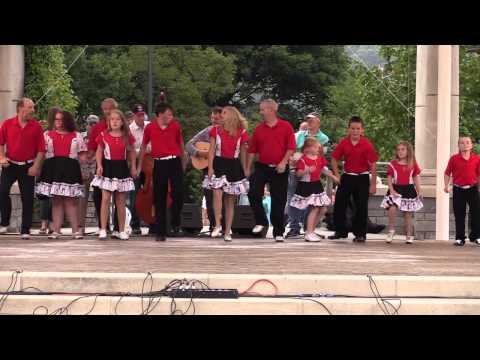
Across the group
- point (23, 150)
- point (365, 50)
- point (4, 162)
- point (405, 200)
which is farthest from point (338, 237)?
point (365, 50)

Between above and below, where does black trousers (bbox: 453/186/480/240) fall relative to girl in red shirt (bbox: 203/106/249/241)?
below

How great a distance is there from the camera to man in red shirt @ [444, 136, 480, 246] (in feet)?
53.3

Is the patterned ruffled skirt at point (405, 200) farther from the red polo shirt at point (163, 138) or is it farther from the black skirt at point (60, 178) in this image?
the black skirt at point (60, 178)

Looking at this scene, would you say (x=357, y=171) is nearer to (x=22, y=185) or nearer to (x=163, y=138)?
(x=163, y=138)

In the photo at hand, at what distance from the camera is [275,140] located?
633 inches

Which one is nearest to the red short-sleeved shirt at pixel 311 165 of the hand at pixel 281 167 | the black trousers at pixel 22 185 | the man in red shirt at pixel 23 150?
the hand at pixel 281 167

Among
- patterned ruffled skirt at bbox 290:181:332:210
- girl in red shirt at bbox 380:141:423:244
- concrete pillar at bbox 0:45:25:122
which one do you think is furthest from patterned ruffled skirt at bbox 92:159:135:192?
concrete pillar at bbox 0:45:25:122

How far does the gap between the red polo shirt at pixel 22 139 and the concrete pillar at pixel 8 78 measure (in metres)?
4.68

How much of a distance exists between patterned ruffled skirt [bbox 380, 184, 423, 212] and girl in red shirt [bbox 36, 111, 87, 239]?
4.35 metres

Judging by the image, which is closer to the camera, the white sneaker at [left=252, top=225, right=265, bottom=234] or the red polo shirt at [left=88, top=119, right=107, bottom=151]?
the red polo shirt at [left=88, top=119, right=107, bottom=151]

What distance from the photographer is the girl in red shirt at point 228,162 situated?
1582 centimetres

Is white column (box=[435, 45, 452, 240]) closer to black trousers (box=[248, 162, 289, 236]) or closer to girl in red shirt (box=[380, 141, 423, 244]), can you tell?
girl in red shirt (box=[380, 141, 423, 244])

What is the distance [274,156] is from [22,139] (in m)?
3.42
